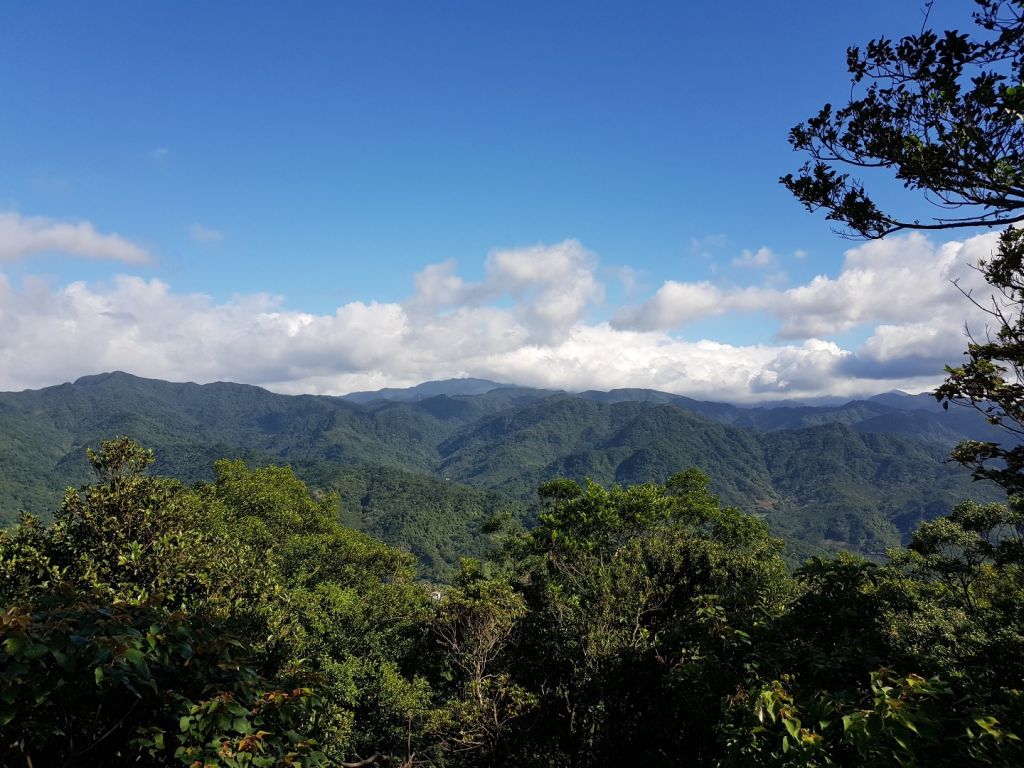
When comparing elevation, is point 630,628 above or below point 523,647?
above

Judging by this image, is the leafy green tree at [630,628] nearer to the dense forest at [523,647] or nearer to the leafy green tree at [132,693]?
the dense forest at [523,647]

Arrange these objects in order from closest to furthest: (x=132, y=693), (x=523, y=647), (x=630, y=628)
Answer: (x=132, y=693), (x=630, y=628), (x=523, y=647)

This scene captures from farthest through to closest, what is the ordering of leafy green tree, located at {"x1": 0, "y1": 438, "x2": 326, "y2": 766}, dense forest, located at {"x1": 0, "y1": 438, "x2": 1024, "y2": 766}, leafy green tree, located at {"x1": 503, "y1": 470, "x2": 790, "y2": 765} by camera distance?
leafy green tree, located at {"x1": 503, "y1": 470, "x2": 790, "y2": 765}
dense forest, located at {"x1": 0, "y1": 438, "x2": 1024, "y2": 766}
leafy green tree, located at {"x1": 0, "y1": 438, "x2": 326, "y2": 766}

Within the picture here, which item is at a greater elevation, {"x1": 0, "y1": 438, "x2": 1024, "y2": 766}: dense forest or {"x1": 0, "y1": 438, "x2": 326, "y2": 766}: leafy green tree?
{"x1": 0, "y1": 438, "x2": 326, "y2": 766}: leafy green tree

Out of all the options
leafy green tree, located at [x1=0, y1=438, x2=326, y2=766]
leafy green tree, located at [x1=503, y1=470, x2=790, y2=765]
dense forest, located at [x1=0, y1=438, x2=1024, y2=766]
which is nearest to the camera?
leafy green tree, located at [x1=0, y1=438, x2=326, y2=766]

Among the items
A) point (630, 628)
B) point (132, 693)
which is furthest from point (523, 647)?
point (132, 693)

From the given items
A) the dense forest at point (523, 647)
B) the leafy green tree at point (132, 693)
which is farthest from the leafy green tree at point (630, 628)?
the leafy green tree at point (132, 693)

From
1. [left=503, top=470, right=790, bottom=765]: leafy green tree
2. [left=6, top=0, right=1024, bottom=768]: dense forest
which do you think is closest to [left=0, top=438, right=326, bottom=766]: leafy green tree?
[left=6, top=0, right=1024, bottom=768]: dense forest

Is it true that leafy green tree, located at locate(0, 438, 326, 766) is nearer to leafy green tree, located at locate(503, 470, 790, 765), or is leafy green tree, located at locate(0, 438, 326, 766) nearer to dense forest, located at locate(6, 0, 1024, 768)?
dense forest, located at locate(6, 0, 1024, 768)

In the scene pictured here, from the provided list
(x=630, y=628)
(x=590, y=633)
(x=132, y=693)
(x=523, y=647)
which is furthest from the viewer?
(x=523, y=647)

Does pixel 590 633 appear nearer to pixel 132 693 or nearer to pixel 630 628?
pixel 630 628

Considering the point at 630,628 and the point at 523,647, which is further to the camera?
the point at 523,647

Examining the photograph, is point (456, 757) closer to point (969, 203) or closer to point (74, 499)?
point (74, 499)

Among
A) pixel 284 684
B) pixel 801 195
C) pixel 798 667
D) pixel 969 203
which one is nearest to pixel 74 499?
pixel 284 684
